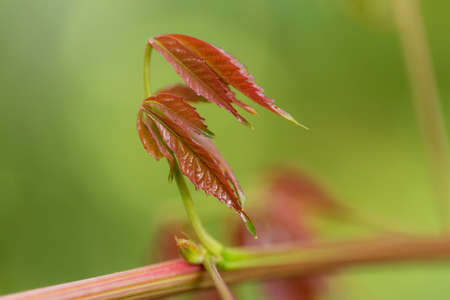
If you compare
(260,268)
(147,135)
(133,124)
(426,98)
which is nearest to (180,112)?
(147,135)

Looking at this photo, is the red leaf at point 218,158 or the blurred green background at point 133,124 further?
the blurred green background at point 133,124

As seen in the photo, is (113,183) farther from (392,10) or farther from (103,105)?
(392,10)

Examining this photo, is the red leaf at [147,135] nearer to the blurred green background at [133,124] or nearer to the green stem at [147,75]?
the green stem at [147,75]

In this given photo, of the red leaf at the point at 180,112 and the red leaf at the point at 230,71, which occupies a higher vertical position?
the red leaf at the point at 230,71

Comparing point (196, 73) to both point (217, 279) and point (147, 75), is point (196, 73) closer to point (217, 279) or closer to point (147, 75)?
point (147, 75)

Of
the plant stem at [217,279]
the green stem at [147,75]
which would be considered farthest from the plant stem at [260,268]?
the green stem at [147,75]

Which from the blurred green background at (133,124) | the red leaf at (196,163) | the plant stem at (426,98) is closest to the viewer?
the red leaf at (196,163)

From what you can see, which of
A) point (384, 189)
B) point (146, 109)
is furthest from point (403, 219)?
point (146, 109)
